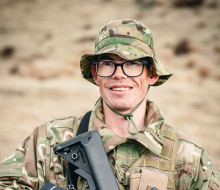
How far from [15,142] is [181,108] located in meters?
6.07

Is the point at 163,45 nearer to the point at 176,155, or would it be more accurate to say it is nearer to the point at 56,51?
the point at 56,51

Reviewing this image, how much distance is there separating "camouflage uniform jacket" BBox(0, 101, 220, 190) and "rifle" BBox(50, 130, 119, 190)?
11cm

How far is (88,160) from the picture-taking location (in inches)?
91.6

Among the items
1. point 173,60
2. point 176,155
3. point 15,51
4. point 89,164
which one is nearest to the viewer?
point 89,164

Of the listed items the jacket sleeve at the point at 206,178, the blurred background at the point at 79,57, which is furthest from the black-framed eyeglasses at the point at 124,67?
the blurred background at the point at 79,57

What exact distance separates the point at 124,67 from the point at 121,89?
0.19 metres

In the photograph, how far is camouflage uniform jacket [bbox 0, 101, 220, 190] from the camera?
2.46 m

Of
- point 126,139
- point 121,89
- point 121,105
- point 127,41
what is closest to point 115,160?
point 126,139

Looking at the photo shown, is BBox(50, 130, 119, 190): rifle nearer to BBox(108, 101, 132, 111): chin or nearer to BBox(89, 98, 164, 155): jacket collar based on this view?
BBox(89, 98, 164, 155): jacket collar

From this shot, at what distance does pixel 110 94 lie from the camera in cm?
259

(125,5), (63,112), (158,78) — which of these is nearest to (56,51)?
(125,5)

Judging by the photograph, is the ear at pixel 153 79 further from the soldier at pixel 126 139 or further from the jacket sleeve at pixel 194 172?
the jacket sleeve at pixel 194 172

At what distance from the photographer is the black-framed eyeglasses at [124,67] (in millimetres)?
2559

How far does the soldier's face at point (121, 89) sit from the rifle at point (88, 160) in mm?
339
